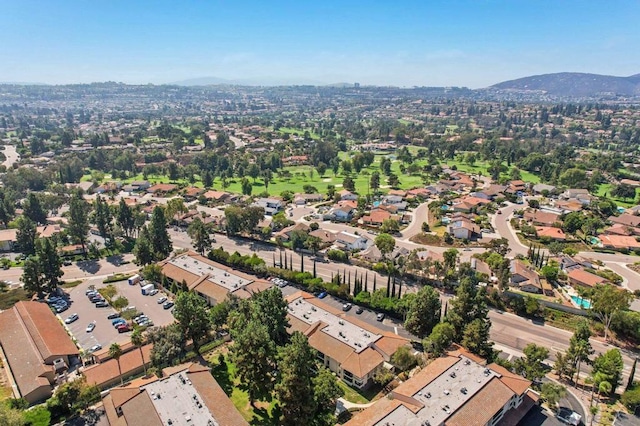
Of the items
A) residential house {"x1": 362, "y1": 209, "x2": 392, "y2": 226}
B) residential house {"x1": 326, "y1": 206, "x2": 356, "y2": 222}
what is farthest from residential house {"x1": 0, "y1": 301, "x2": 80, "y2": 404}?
residential house {"x1": 362, "y1": 209, "x2": 392, "y2": 226}

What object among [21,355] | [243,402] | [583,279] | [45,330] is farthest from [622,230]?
[21,355]

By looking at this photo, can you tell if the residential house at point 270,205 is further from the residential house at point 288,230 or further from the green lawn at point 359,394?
the green lawn at point 359,394

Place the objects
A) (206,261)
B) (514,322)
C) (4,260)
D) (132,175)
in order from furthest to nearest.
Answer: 1. (132,175)
2. (4,260)
3. (206,261)
4. (514,322)

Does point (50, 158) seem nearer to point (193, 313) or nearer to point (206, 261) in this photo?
point (206, 261)

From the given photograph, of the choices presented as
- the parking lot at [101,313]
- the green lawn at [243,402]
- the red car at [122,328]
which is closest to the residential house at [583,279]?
the green lawn at [243,402]

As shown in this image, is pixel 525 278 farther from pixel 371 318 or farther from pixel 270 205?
pixel 270 205

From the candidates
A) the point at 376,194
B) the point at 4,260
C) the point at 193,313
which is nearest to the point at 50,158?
the point at 4,260

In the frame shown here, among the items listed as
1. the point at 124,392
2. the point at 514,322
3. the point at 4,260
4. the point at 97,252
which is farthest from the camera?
the point at 97,252
